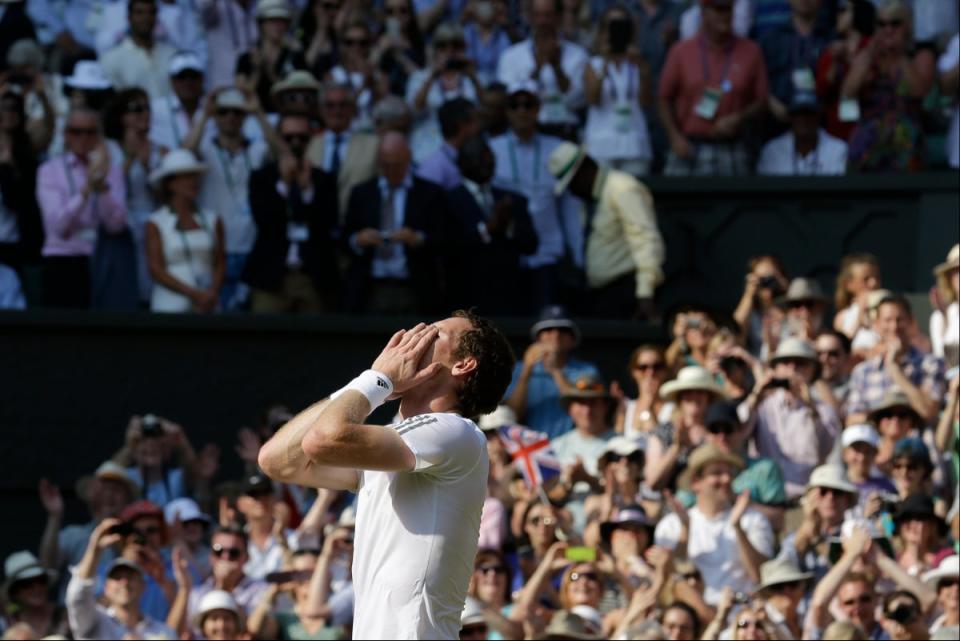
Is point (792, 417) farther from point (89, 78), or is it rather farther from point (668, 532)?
point (89, 78)

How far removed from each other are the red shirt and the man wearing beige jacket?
82 centimetres

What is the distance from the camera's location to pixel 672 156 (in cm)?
1639

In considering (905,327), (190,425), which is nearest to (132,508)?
(190,425)

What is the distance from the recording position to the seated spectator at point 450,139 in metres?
15.4

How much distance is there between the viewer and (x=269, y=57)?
16.7 meters

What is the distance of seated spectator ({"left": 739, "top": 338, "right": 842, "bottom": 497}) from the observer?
13086 mm

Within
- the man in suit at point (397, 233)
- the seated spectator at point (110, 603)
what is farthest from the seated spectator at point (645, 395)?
the seated spectator at point (110, 603)

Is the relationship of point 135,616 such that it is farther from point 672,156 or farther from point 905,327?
point 672,156

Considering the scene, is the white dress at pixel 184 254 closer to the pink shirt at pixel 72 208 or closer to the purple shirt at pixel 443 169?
the pink shirt at pixel 72 208

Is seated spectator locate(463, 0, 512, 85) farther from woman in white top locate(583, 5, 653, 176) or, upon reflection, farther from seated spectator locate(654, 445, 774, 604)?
seated spectator locate(654, 445, 774, 604)

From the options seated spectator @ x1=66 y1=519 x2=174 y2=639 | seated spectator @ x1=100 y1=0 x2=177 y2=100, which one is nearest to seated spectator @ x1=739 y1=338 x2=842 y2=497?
seated spectator @ x1=66 y1=519 x2=174 y2=639

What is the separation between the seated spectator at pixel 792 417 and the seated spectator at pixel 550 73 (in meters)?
3.46

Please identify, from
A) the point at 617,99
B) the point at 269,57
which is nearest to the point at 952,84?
the point at 617,99

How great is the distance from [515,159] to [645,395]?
7.79 feet
